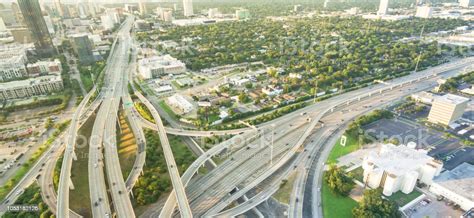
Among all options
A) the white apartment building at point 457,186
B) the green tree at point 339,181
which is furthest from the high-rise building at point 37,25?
the white apartment building at point 457,186

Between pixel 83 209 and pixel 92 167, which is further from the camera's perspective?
pixel 92 167

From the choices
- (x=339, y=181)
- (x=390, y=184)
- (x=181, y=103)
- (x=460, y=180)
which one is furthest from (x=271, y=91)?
(x=460, y=180)

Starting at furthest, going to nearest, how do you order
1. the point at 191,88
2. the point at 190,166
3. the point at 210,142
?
1. the point at 191,88
2. the point at 210,142
3. the point at 190,166

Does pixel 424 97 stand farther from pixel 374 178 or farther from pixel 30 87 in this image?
pixel 30 87

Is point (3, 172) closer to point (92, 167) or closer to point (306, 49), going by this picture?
point (92, 167)

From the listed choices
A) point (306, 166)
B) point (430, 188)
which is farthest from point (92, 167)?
point (430, 188)

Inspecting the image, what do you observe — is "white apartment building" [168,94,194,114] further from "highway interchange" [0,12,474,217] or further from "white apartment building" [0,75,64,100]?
"white apartment building" [0,75,64,100]

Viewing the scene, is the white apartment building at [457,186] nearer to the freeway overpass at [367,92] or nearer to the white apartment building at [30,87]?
the freeway overpass at [367,92]

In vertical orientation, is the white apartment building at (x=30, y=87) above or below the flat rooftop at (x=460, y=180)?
above
